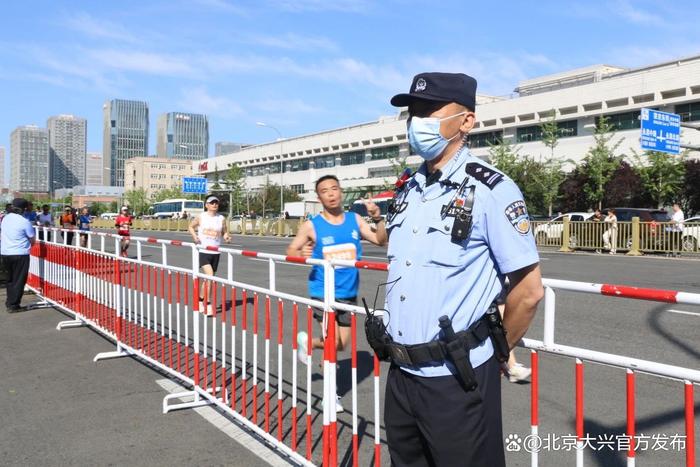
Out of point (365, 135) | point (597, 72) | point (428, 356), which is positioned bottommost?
point (428, 356)

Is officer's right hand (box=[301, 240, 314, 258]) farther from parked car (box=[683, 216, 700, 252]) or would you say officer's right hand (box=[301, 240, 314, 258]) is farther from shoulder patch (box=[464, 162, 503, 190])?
parked car (box=[683, 216, 700, 252])

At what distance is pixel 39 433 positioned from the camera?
4.57m

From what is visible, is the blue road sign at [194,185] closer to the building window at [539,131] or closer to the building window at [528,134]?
the building window at [528,134]

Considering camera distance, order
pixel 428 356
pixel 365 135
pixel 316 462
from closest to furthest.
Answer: pixel 428 356 < pixel 316 462 < pixel 365 135

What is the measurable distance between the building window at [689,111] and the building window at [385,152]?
99.0ft

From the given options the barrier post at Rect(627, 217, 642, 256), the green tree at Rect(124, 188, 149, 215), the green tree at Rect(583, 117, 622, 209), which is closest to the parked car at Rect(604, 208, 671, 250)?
the barrier post at Rect(627, 217, 642, 256)

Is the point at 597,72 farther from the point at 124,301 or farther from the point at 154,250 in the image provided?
the point at 124,301

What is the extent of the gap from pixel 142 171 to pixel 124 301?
507ft

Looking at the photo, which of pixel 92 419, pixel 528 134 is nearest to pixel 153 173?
pixel 528 134

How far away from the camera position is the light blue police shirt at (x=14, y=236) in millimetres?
9797

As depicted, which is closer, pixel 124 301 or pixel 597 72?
pixel 124 301

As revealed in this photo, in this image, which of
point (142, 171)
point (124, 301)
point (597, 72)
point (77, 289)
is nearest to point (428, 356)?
point (124, 301)

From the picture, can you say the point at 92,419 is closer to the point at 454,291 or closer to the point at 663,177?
the point at 454,291

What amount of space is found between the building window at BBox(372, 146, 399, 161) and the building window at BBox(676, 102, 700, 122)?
30.2 meters
